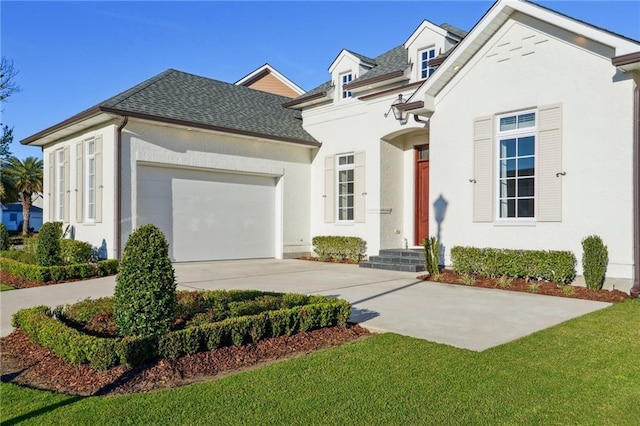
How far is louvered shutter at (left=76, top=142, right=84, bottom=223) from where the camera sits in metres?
14.0

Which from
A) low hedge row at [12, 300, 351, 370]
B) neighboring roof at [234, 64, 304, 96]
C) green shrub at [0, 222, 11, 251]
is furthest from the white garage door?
neighboring roof at [234, 64, 304, 96]

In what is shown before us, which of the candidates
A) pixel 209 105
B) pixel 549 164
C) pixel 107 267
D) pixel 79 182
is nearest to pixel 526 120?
pixel 549 164

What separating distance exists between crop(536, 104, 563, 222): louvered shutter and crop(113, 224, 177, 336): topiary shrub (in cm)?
806

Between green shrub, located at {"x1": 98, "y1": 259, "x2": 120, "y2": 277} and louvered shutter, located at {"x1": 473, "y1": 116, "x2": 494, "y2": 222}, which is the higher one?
louvered shutter, located at {"x1": 473, "y1": 116, "x2": 494, "y2": 222}

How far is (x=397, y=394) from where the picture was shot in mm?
3822

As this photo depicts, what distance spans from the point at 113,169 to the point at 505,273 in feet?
32.4

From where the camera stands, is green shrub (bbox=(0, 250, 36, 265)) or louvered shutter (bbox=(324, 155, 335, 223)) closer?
green shrub (bbox=(0, 250, 36, 265))

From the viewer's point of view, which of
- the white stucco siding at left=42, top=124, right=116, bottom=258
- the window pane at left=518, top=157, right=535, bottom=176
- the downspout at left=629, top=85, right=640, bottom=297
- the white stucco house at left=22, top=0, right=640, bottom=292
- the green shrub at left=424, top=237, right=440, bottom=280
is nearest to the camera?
the downspout at left=629, top=85, right=640, bottom=297

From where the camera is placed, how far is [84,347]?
14.3 feet

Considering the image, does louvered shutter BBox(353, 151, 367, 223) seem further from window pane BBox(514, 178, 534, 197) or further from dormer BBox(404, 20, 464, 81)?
window pane BBox(514, 178, 534, 197)

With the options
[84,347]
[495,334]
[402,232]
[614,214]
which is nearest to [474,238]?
[614,214]

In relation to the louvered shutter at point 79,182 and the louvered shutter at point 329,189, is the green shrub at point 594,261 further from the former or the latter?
the louvered shutter at point 79,182

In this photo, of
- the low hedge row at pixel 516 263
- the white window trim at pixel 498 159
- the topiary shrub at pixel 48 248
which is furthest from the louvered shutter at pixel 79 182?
the white window trim at pixel 498 159

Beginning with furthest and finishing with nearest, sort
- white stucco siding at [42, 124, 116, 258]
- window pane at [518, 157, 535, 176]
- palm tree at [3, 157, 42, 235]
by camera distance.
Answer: palm tree at [3, 157, 42, 235], white stucco siding at [42, 124, 116, 258], window pane at [518, 157, 535, 176]
